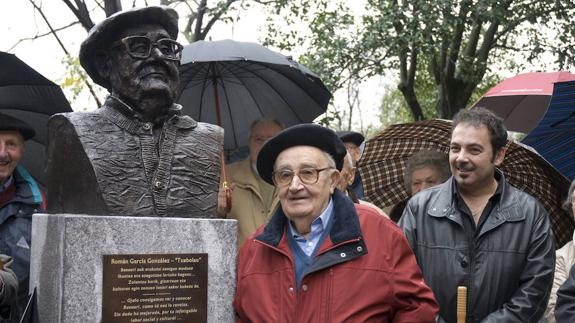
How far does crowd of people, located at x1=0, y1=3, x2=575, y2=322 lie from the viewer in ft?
11.5

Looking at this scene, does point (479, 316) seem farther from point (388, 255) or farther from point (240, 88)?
point (240, 88)

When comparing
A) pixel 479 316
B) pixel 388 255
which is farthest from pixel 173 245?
pixel 479 316

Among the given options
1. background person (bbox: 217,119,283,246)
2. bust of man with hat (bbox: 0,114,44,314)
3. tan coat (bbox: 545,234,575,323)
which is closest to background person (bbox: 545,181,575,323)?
tan coat (bbox: 545,234,575,323)

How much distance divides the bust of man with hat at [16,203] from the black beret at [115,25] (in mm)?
740

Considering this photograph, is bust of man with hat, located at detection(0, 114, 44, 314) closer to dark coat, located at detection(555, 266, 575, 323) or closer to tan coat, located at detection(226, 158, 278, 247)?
tan coat, located at detection(226, 158, 278, 247)

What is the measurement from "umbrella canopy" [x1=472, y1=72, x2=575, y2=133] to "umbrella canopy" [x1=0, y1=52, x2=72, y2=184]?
3.87 meters

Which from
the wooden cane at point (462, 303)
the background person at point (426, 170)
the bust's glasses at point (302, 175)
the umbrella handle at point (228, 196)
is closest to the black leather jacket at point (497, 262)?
the wooden cane at point (462, 303)

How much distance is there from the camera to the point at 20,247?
445 centimetres

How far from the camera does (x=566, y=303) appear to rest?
13.2 ft

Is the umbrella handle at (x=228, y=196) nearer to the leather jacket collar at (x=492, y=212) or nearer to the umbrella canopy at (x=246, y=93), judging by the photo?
the umbrella canopy at (x=246, y=93)

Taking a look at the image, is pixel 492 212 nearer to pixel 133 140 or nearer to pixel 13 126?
pixel 133 140

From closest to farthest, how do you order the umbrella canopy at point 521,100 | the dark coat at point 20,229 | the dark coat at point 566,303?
the dark coat at point 566,303 → the dark coat at point 20,229 → the umbrella canopy at point 521,100

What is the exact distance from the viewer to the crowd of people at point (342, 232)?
3510 mm

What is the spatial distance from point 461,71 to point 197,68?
8.61 m
